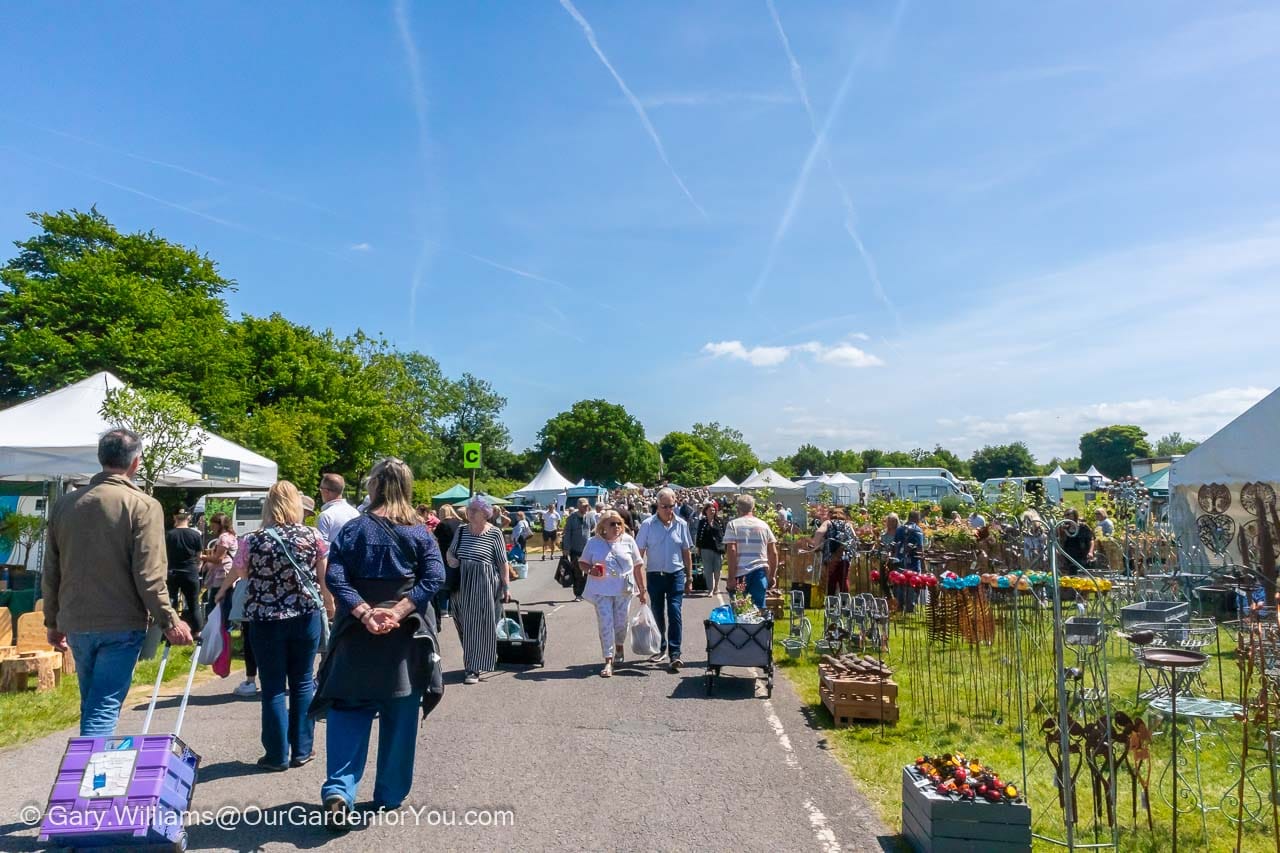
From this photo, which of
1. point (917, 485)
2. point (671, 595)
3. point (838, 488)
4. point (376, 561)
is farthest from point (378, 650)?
point (917, 485)

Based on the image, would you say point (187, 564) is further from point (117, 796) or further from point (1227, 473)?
point (1227, 473)

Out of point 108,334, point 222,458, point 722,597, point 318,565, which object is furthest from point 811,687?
point 108,334

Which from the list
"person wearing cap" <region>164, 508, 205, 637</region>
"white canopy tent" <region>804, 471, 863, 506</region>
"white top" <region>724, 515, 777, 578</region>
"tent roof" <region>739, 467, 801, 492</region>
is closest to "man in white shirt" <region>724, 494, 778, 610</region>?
"white top" <region>724, 515, 777, 578</region>

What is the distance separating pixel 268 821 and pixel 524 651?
470 centimetres

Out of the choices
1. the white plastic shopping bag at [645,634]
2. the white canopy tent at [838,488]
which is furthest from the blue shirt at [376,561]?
the white canopy tent at [838,488]

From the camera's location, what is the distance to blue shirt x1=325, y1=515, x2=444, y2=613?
4.23 metres

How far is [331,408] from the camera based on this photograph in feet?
130

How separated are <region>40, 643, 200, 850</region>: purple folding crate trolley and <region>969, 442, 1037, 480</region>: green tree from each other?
111 meters

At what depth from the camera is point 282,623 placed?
5188 millimetres

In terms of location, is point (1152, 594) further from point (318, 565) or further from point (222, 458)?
point (222, 458)

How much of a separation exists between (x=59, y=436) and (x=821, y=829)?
11.1 metres

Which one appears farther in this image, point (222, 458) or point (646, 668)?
point (222, 458)

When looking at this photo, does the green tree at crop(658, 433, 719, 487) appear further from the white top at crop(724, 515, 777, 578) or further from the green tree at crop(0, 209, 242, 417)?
the white top at crop(724, 515, 777, 578)

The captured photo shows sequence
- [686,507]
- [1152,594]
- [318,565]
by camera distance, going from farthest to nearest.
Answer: [686,507] → [1152,594] → [318,565]
